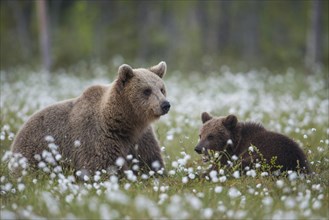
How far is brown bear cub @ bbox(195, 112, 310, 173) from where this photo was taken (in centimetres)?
706

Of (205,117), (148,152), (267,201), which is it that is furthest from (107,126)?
(267,201)

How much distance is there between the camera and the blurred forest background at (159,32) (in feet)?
112

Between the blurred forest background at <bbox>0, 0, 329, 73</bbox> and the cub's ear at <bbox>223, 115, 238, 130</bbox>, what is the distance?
69.8ft

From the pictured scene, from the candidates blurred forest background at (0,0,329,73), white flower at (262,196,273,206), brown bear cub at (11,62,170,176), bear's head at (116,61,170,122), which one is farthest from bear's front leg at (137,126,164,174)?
blurred forest background at (0,0,329,73)

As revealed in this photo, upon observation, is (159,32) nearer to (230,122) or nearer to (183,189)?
(230,122)

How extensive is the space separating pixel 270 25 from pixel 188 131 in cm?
3288

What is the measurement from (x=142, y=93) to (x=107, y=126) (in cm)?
70

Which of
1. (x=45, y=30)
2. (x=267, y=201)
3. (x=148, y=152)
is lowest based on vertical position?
(x=148, y=152)

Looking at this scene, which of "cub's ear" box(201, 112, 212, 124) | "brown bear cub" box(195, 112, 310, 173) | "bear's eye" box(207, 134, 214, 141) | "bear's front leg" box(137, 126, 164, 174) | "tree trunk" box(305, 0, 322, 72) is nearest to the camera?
"brown bear cub" box(195, 112, 310, 173)

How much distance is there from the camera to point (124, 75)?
7.65m

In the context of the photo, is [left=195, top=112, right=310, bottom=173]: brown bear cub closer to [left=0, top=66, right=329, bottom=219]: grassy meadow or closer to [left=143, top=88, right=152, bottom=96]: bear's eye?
[left=0, top=66, right=329, bottom=219]: grassy meadow

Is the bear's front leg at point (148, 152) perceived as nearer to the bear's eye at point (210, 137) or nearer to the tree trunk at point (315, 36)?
the bear's eye at point (210, 137)

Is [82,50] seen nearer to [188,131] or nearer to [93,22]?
[93,22]

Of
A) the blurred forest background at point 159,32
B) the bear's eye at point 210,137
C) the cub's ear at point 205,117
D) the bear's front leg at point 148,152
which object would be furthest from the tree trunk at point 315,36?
the bear's front leg at point 148,152
